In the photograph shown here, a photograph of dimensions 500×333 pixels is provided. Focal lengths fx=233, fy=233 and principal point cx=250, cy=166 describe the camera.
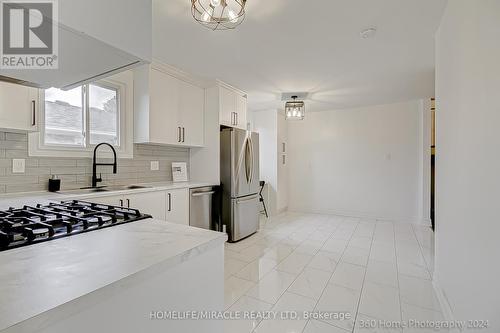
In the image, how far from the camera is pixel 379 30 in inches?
84.1

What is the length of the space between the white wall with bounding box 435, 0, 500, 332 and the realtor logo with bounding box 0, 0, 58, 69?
5.86 ft

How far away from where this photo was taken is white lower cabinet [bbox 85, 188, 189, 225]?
2.20 m

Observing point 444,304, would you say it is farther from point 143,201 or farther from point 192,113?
point 192,113

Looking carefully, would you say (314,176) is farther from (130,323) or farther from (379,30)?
(130,323)

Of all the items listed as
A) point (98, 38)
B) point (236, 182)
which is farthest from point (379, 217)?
point (98, 38)

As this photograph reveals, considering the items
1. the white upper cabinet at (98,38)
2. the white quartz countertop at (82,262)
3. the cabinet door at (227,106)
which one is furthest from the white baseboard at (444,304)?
the cabinet door at (227,106)

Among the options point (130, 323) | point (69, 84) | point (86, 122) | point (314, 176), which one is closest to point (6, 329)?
point (130, 323)

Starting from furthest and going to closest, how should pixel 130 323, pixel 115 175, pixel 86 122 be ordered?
pixel 115 175 < pixel 86 122 < pixel 130 323

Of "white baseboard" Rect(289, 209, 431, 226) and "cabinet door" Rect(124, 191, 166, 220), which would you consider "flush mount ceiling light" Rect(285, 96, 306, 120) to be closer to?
"cabinet door" Rect(124, 191, 166, 220)

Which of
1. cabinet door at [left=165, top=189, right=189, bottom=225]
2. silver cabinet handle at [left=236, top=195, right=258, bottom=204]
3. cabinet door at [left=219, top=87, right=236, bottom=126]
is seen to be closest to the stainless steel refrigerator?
silver cabinet handle at [left=236, top=195, right=258, bottom=204]

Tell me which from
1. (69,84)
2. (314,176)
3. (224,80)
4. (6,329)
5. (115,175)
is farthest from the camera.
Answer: (314,176)

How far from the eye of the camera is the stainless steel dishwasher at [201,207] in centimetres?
300

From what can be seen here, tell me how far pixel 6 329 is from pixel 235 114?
11.7 ft

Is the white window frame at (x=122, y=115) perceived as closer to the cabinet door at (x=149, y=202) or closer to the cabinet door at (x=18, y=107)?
the cabinet door at (x=18, y=107)
